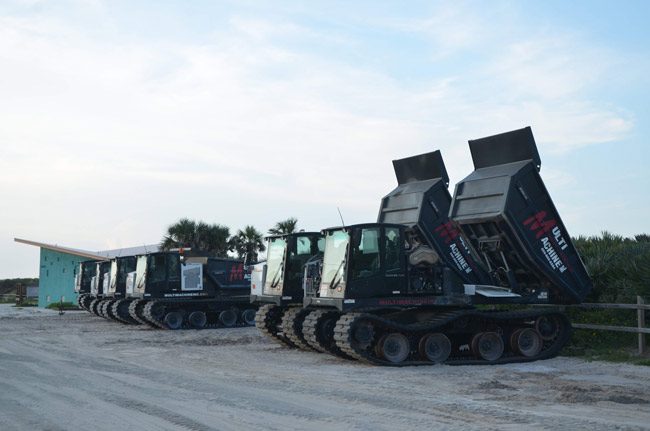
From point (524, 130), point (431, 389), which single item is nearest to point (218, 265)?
point (524, 130)

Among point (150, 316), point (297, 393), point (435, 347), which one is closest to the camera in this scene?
point (297, 393)

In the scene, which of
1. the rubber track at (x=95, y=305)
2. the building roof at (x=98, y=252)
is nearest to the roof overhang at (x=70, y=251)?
the building roof at (x=98, y=252)

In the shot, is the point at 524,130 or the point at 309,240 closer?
the point at 524,130

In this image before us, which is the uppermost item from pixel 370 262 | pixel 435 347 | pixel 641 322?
pixel 370 262

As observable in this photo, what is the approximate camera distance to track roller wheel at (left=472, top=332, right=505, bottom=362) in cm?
1669

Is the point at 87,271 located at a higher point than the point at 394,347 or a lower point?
higher

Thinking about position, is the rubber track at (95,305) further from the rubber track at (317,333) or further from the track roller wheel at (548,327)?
the track roller wheel at (548,327)

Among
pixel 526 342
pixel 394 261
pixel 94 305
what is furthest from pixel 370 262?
pixel 94 305

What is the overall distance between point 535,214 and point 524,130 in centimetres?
172

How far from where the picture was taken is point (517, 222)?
16.4m

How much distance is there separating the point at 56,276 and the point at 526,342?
50617mm

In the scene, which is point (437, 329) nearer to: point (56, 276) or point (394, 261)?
point (394, 261)

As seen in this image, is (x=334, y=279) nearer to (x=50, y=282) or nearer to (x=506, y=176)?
(x=506, y=176)

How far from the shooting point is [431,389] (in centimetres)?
1247
